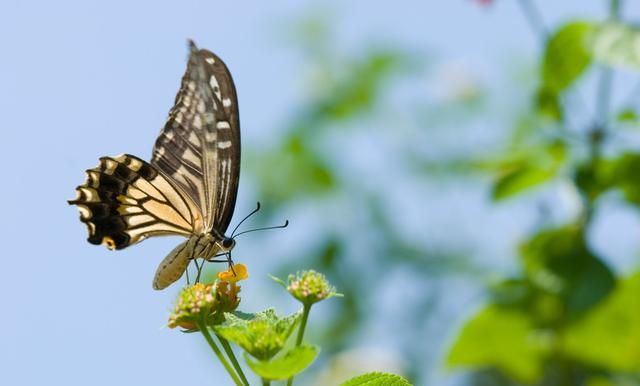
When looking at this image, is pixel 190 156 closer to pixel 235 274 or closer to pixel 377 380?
pixel 235 274

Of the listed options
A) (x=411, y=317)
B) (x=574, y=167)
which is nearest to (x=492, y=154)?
(x=574, y=167)

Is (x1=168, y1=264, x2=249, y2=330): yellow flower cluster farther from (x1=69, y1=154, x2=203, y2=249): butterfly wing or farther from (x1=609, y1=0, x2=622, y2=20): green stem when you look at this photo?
(x1=609, y1=0, x2=622, y2=20): green stem

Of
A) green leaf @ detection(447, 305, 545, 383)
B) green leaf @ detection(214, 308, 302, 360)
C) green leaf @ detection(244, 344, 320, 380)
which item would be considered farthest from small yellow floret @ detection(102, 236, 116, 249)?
green leaf @ detection(447, 305, 545, 383)

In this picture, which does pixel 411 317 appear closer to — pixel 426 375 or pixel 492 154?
pixel 426 375

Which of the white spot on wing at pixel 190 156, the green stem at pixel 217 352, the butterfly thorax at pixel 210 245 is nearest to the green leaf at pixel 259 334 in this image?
the green stem at pixel 217 352

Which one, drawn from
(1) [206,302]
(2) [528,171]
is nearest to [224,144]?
(1) [206,302]
